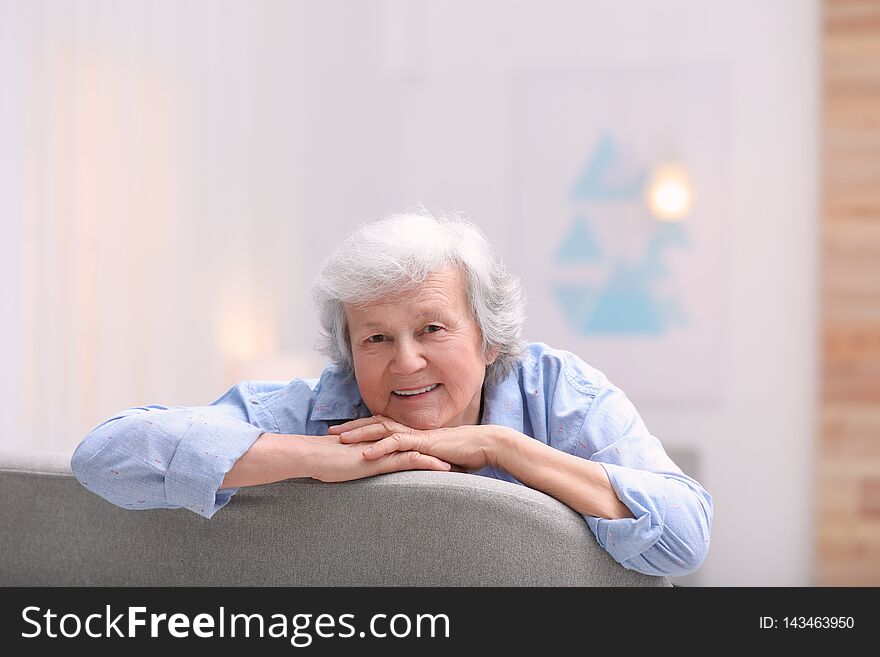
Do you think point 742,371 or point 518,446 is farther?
point 742,371

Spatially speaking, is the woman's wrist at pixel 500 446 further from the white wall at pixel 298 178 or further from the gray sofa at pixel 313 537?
the white wall at pixel 298 178

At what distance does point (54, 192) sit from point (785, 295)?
10.5ft

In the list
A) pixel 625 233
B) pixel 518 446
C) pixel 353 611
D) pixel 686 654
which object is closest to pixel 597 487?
pixel 518 446

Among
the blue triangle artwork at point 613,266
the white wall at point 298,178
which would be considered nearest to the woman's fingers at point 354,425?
the white wall at point 298,178

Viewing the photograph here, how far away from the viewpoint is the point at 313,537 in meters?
1.13

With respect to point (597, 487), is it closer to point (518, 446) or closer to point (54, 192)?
point (518, 446)

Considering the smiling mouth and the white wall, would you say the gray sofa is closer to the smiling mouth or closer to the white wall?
the smiling mouth

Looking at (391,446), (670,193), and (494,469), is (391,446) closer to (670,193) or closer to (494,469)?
(494,469)

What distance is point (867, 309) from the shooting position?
4.33 m

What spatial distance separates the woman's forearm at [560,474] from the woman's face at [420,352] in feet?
0.65

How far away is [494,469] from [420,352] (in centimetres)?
21

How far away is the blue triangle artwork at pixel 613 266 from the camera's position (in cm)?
449

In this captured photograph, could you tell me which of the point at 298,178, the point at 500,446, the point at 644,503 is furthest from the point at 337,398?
the point at 298,178

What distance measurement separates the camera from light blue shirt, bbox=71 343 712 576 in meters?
1.18
